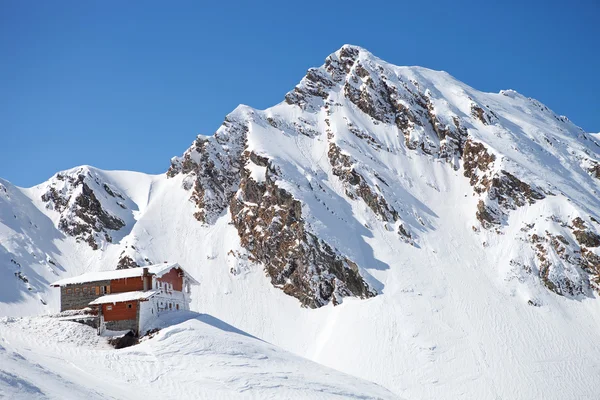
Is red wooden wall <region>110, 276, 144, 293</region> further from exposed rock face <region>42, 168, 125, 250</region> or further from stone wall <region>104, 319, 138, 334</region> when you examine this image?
exposed rock face <region>42, 168, 125, 250</region>

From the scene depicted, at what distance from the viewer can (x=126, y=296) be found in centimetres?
4669

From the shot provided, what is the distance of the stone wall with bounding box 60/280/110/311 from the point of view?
49.1m

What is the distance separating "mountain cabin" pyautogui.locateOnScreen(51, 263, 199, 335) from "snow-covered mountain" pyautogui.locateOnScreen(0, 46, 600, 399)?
23395 millimetres

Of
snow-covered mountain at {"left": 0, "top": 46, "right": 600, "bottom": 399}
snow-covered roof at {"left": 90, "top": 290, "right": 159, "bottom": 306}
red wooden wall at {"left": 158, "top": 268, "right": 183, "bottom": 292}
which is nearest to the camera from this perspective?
snow-covered roof at {"left": 90, "top": 290, "right": 159, "bottom": 306}

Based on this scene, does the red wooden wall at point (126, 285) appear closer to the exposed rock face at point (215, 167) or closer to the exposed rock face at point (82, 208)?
the exposed rock face at point (215, 167)

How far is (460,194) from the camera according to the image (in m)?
95.3

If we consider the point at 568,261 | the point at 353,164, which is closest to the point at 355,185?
the point at 353,164

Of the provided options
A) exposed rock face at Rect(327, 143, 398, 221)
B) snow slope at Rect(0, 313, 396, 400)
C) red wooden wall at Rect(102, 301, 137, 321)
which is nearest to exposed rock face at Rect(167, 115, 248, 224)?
exposed rock face at Rect(327, 143, 398, 221)

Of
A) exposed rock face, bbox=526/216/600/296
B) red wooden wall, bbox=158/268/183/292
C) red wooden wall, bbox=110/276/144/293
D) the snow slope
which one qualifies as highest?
exposed rock face, bbox=526/216/600/296

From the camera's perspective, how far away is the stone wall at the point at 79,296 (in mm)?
→ 49125

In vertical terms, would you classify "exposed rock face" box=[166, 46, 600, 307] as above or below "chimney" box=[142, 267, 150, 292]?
above

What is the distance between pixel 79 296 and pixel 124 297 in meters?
5.89

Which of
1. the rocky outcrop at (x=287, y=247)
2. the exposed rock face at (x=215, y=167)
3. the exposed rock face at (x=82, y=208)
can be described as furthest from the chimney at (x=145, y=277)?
the exposed rock face at (x=82, y=208)

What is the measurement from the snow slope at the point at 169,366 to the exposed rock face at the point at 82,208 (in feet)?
195
